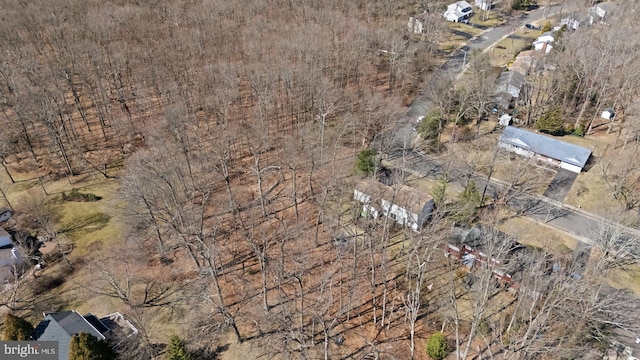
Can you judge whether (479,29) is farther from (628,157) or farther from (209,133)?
(209,133)

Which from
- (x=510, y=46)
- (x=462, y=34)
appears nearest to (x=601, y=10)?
(x=510, y=46)

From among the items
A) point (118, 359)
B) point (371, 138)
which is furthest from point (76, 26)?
point (118, 359)

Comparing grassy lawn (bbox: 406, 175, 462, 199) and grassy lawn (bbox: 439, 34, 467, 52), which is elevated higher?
grassy lawn (bbox: 439, 34, 467, 52)

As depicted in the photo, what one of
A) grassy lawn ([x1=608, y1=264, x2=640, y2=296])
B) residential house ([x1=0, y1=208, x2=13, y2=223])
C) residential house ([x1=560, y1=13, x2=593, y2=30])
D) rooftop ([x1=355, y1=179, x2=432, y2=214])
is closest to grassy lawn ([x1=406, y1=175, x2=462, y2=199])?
rooftop ([x1=355, y1=179, x2=432, y2=214])

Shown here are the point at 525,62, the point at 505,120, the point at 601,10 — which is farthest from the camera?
the point at 601,10

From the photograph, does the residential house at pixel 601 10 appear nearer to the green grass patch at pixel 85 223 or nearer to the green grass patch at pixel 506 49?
the green grass patch at pixel 506 49

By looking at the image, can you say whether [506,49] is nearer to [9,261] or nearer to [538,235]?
[538,235]

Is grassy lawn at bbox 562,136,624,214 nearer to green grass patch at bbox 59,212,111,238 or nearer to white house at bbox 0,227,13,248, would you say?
green grass patch at bbox 59,212,111,238
